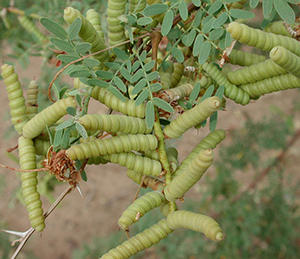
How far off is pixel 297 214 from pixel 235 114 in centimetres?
149

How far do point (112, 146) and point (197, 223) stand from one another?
22 centimetres

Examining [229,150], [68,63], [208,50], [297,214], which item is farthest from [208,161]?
[297,214]

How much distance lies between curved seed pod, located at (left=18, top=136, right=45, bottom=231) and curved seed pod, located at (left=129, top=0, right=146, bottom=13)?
0.36 meters

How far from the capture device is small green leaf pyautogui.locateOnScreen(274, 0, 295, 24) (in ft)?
2.57

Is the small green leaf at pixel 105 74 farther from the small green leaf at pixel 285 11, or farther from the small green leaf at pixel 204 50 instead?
the small green leaf at pixel 285 11

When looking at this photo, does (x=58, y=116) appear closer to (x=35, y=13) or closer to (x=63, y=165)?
(x=63, y=165)

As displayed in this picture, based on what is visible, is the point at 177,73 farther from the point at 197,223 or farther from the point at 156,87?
the point at 197,223

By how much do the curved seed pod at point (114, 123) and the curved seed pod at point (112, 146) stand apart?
0.02 metres

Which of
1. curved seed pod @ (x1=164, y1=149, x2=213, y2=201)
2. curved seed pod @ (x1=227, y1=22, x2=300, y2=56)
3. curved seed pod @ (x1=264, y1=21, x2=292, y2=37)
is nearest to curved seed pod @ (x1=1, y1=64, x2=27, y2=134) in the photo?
curved seed pod @ (x1=164, y1=149, x2=213, y2=201)

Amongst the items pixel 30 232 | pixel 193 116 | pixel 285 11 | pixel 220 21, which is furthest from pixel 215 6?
pixel 30 232

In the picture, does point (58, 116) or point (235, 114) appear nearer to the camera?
point (58, 116)

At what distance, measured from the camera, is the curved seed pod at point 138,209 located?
0.79 meters

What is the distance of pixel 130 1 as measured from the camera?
2.87 feet

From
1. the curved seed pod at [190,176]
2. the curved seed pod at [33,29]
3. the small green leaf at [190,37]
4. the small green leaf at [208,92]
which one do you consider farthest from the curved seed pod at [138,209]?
the curved seed pod at [33,29]
